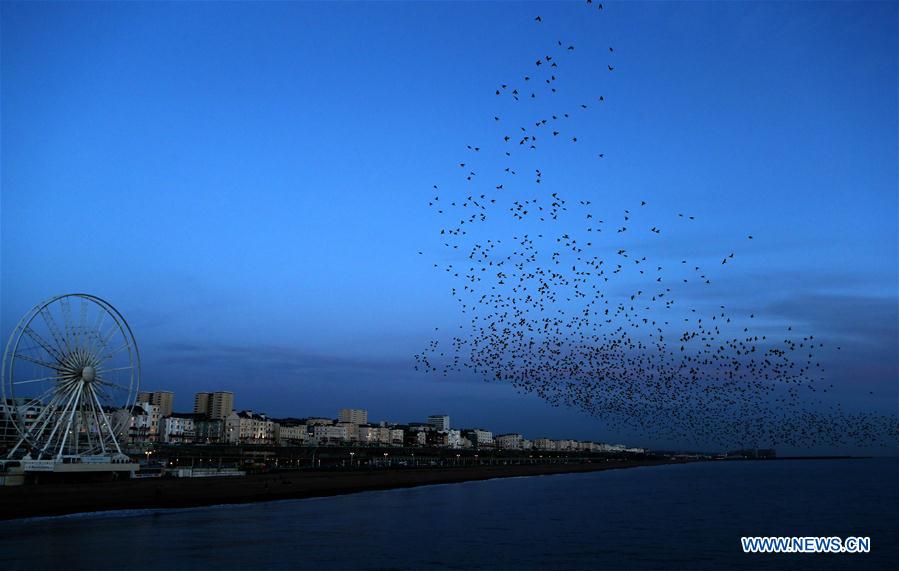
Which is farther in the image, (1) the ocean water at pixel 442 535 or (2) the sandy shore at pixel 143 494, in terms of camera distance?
(2) the sandy shore at pixel 143 494

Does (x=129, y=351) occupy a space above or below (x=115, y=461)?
above

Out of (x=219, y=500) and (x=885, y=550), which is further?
(x=219, y=500)

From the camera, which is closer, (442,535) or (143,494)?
(442,535)

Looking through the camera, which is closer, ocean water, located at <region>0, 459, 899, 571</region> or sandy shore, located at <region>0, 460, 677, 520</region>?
ocean water, located at <region>0, 459, 899, 571</region>

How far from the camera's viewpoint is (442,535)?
4253 centimetres

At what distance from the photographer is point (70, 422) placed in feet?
238

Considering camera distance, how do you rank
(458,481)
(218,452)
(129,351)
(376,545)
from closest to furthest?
1. (376,545)
2. (129,351)
3. (458,481)
4. (218,452)

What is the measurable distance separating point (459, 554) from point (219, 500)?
36.0 meters

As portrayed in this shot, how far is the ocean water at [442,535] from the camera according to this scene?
32750 millimetres

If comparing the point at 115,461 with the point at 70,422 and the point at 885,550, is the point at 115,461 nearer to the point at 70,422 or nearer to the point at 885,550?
the point at 70,422

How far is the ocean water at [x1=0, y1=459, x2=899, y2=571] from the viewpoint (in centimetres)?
3275

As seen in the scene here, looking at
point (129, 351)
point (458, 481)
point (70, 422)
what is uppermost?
point (129, 351)

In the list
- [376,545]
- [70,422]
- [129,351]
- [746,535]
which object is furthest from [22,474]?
[746,535]

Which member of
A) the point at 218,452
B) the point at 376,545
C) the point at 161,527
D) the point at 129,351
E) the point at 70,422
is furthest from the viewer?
the point at 218,452
